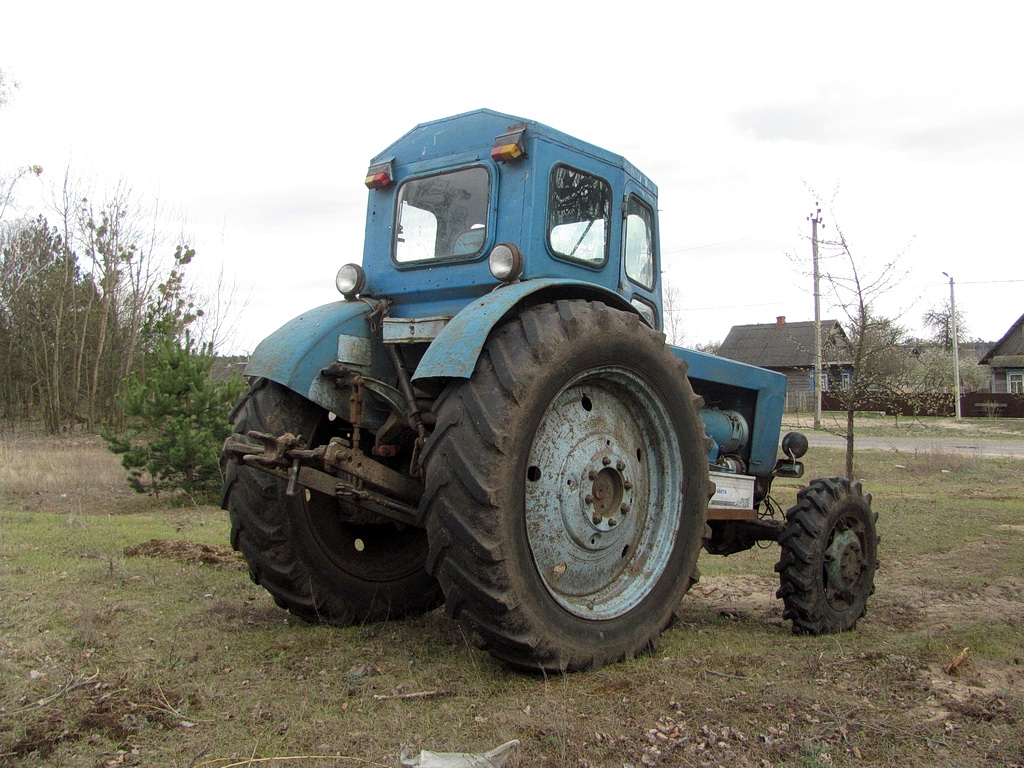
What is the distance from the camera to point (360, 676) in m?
3.79

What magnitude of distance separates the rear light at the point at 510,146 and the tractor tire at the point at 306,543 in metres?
1.67

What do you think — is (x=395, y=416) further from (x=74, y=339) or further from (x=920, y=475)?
(x=74, y=339)

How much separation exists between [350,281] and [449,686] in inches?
94.5

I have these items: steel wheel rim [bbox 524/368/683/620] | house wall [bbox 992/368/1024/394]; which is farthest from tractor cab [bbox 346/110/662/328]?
house wall [bbox 992/368/1024/394]

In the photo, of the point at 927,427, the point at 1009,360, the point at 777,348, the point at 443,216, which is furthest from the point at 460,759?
the point at 1009,360

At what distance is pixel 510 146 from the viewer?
4.42 m

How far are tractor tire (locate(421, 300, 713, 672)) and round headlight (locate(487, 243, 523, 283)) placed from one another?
0.42 meters

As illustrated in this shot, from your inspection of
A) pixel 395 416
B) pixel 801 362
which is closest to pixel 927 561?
pixel 395 416

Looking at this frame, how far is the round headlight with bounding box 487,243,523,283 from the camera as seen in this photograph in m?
4.27

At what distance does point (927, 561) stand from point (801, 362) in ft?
135

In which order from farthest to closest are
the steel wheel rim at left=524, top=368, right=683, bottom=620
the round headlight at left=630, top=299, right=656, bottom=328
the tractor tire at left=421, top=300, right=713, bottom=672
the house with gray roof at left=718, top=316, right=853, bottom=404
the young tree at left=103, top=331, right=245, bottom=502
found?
the house with gray roof at left=718, top=316, right=853, bottom=404 < the young tree at left=103, top=331, right=245, bottom=502 < the round headlight at left=630, top=299, right=656, bottom=328 < the steel wheel rim at left=524, top=368, right=683, bottom=620 < the tractor tire at left=421, top=300, right=713, bottom=672

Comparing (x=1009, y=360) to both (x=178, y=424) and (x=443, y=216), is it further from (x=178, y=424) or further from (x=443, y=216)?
(x=443, y=216)

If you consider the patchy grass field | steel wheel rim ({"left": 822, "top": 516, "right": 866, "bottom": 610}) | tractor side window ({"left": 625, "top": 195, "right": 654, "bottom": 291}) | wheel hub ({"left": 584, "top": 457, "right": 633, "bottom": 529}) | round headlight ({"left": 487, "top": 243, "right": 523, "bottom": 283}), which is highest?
tractor side window ({"left": 625, "top": 195, "right": 654, "bottom": 291})

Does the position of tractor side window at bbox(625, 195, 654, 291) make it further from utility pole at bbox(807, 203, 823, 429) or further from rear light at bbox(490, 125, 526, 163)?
utility pole at bbox(807, 203, 823, 429)
